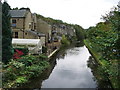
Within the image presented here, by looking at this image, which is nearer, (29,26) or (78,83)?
(78,83)

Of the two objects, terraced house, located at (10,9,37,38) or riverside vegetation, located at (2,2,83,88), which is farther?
terraced house, located at (10,9,37,38)

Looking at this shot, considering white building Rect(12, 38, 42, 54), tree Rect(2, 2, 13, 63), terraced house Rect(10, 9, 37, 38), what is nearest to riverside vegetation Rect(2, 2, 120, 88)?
tree Rect(2, 2, 13, 63)

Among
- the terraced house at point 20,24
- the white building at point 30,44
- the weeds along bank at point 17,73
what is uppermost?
the terraced house at point 20,24

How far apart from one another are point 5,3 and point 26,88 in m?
11.7

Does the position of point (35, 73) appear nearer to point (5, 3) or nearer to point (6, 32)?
point (6, 32)

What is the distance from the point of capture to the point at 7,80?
16.1 metres

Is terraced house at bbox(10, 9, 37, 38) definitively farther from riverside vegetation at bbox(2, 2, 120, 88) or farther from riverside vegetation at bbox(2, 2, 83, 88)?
riverside vegetation at bbox(2, 2, 83, 88)

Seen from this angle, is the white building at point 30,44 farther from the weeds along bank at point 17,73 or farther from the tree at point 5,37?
the tree at point 5,37

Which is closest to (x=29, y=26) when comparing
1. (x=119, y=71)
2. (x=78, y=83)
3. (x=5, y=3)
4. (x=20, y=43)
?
(x=20, y=43)

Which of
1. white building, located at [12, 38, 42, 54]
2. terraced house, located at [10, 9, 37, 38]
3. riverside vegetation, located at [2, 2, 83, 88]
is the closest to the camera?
riverside vegetation, located at [2, 2, 83, 88]

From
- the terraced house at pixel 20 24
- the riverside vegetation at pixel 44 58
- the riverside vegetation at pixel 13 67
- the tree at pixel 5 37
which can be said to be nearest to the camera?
the riverside vegetation at pixel 44 58

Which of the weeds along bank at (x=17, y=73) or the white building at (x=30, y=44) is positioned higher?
the white building at (x=30, y=44)

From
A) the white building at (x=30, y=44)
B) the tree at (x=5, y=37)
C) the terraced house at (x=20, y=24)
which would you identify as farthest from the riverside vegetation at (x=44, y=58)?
the terraced house at (x=20, y=24)

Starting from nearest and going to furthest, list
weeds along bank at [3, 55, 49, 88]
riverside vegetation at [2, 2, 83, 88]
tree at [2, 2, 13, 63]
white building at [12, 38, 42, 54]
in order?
weeds along bank at [3, 55, 49, 88], riverside vegetation at [2, 2, 83, 88], tree at [2, 2, 13, 63], white building at [12, 38, 42, 54]
